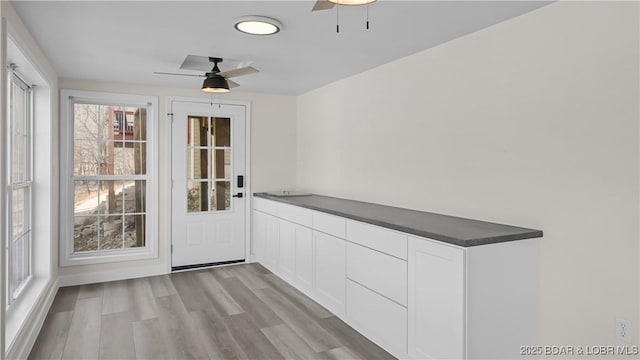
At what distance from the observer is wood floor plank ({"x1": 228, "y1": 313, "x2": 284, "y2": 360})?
2842 millimetres

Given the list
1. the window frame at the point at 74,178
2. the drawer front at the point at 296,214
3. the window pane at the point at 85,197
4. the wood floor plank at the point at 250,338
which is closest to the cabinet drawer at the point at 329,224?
the drawer front at the point at 296,214

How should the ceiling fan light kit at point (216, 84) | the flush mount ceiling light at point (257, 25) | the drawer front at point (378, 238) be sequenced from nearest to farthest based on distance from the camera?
the flush mount ceiling light at point (257, 25) → the drawer front at point (378, 238) → the ceiling fan light kit at point (216, 84)

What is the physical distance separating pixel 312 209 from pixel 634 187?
94.3 inches

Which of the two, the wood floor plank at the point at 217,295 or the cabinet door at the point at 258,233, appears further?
the cabinet door at the point at 258,233

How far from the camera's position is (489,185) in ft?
9.10

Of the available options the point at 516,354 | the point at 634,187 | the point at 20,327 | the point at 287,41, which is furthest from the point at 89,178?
the point at 634,187

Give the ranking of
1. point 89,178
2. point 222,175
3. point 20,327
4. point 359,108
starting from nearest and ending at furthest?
point 20,327 → point 359,108 → point 89,178 → point 222,175

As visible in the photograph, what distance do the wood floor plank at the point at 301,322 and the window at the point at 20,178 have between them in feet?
6.52

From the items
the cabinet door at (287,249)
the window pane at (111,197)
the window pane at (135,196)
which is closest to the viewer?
the cabinet door at (287,249)

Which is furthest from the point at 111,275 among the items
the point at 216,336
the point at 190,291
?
the point at 216,336

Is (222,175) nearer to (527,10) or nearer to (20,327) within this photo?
(20,327)

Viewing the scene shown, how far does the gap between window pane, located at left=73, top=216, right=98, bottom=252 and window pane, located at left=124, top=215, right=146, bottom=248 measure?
1.01 ft

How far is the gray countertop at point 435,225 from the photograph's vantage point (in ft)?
7.46

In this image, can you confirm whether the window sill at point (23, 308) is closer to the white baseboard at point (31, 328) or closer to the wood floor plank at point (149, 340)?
the white baseboard at point (31, 328)
